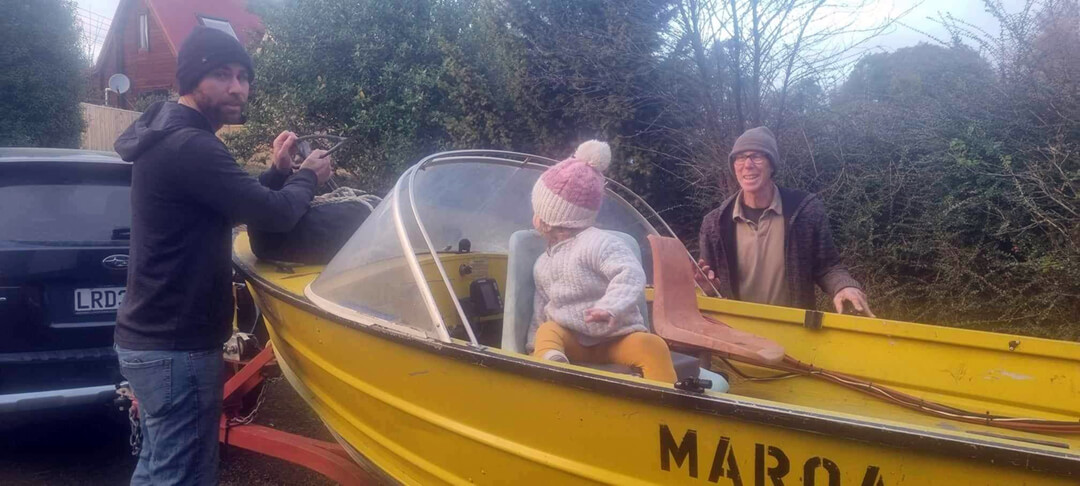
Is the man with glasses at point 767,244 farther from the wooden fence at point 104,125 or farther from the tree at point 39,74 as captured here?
the wooden fence at point 104,125

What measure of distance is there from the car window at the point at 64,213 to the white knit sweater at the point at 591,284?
2.36 metres

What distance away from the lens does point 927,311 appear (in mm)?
5730

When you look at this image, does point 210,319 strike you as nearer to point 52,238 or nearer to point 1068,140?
point 52,238

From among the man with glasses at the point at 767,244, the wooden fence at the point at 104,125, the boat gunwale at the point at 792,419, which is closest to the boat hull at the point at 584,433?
the boat gunwale at the point at 792,419

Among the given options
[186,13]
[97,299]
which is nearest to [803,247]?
[97,299]

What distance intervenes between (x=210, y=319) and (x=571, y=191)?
4.40ft

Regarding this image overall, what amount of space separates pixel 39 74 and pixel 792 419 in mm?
16331

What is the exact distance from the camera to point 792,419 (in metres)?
1.80

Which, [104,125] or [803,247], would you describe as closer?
[803,247]

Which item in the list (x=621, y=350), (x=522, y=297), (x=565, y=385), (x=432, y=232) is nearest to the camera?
(x=565, y=385)

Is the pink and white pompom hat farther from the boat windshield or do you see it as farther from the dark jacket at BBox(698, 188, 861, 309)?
the dark jacket at BBox(698, 188, 861, 309)

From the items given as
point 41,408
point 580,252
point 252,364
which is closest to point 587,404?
point 580,252

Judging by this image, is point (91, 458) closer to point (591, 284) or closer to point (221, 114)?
point (221, 114)

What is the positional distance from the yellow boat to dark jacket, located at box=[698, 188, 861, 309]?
35 centimetres
